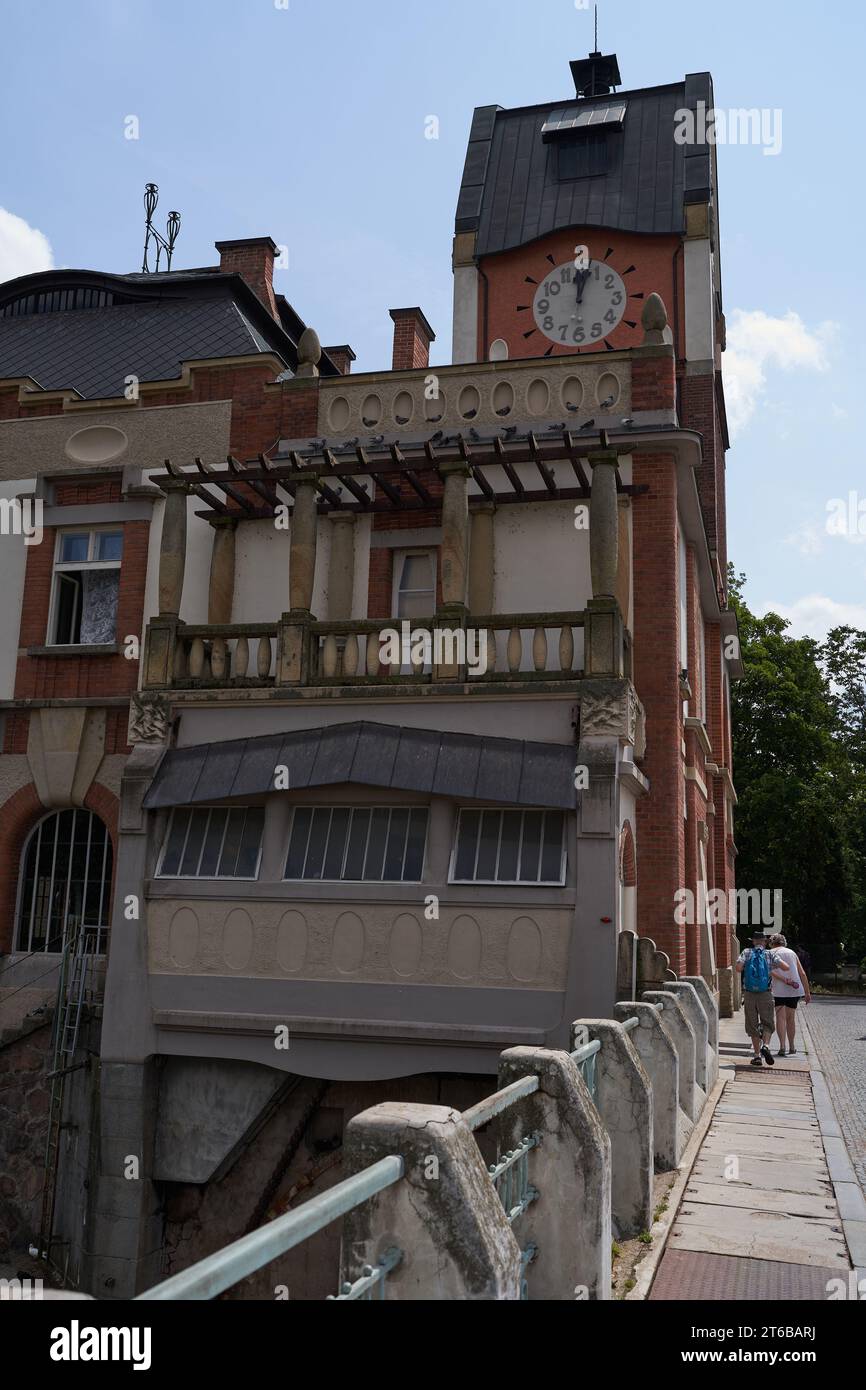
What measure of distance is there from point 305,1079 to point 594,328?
59.9 ft

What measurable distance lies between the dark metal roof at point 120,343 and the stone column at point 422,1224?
15374 mm

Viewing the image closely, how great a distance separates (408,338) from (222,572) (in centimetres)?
790

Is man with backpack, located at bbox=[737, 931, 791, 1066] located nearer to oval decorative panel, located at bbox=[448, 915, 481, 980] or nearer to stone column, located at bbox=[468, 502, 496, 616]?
oval decorative panel, located at bbox=[448, 915, 481, 980]

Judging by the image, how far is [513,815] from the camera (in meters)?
12.3

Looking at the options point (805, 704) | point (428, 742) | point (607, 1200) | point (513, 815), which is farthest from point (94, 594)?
point (805, 704)

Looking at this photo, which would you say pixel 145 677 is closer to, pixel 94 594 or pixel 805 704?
pixel 94 594

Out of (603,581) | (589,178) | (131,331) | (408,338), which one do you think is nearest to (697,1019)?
(603,581)

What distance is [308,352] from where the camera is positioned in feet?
51.2

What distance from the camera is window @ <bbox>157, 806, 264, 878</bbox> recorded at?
13156 mm

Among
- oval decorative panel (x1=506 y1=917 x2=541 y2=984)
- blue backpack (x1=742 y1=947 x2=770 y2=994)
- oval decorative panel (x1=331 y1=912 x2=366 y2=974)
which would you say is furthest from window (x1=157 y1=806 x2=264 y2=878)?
blue backpack (x1=742 y1=947 x2=770 y2=994)

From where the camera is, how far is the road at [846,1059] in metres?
11.0

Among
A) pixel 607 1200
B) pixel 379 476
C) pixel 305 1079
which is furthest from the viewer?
pixel 379 476

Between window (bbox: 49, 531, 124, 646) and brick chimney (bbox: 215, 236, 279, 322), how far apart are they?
6892mm

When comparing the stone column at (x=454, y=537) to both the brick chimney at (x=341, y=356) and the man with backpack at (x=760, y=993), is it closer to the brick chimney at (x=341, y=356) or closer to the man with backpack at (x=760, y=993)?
the man with backpack at (x=760, y=993)
